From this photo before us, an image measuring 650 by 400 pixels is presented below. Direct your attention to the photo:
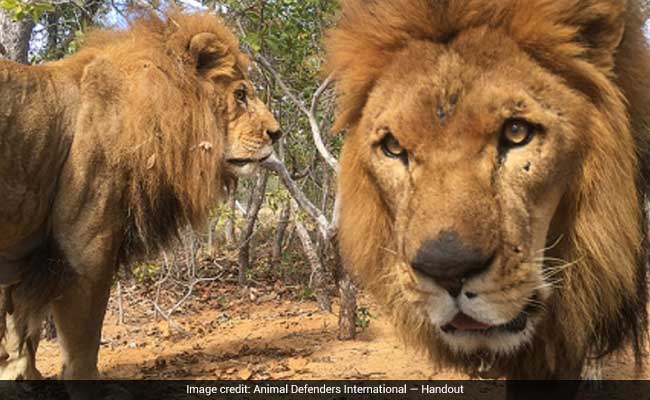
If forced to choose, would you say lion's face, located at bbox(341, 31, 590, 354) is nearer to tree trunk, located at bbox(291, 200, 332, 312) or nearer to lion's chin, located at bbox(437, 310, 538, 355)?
lion's chin, located at bbox(437, 310, 538, 355)

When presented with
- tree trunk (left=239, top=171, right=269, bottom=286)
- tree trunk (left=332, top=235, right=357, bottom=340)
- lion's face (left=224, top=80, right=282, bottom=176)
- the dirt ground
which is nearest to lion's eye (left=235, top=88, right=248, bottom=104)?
lion's face (left=224, top=80, right=282, bottom=176)

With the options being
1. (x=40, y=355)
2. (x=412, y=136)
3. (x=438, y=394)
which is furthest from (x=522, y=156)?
(x=40, y=355)

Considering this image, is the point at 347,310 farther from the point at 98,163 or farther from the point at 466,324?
the point at 466,324

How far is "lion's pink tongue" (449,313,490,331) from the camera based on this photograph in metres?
1.62

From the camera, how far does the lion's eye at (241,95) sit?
12.9ft

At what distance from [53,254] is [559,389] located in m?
2.56

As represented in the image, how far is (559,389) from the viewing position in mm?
2271

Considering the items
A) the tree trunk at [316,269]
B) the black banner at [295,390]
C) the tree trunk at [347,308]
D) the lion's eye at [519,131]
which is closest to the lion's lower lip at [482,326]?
the lion's eye at [519,131]

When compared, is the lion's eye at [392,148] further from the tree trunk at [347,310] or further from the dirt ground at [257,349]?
the tree trunk at [347,310]

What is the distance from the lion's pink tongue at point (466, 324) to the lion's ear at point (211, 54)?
2633 millimetres

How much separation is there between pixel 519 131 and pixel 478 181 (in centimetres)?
19

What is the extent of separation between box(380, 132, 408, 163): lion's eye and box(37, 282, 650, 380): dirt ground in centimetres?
163

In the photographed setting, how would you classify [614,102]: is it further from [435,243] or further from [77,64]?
[77,64]

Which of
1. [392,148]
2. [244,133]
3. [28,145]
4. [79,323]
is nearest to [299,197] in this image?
[244,133]
